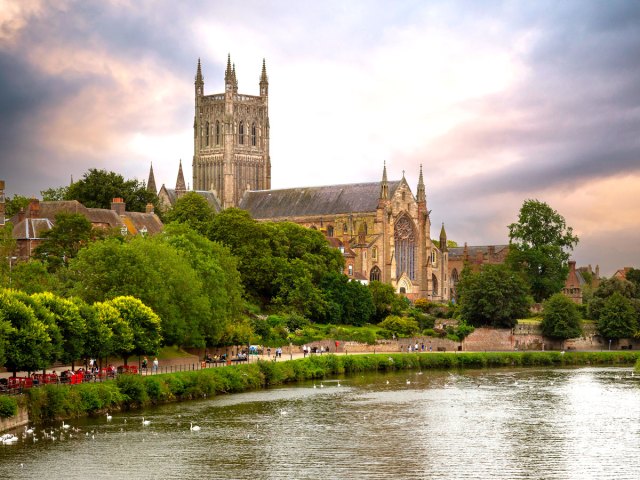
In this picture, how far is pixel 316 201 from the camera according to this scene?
161125 mm

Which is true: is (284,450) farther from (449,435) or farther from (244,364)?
(244,364)

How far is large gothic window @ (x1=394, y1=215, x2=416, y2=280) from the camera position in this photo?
15262 cm

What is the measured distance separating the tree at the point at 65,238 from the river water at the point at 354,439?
86.4 feet

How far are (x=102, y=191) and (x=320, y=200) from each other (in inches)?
A: 1726

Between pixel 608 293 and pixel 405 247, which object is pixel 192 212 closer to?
pixel 405 247

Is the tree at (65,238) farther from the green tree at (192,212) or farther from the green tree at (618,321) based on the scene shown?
the green tree at (618,321)

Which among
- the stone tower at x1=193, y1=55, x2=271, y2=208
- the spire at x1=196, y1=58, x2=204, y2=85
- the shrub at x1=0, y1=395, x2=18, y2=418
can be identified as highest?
the spire at x1=196, y1=58, x2=204, y2=85

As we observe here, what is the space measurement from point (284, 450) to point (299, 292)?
6074 cm

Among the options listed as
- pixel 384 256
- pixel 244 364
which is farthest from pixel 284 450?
pixel 384 256

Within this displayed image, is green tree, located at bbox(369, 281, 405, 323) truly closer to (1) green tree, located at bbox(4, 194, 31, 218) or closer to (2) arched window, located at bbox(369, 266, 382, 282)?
(2) arched window, located at bbox(369, 266, 382, 282)

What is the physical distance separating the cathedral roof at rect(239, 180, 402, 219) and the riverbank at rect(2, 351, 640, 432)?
154ft

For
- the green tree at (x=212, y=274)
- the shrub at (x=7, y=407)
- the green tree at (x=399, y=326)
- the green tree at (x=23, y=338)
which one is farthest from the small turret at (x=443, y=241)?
the shrub at (x=7, y=407)

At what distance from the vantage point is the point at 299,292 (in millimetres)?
110312

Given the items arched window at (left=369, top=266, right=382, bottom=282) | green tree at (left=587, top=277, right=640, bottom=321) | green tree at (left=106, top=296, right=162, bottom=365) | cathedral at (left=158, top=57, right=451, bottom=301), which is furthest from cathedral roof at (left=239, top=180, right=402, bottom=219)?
green tree at (left=106, top=296, right=162, bottom=365)
